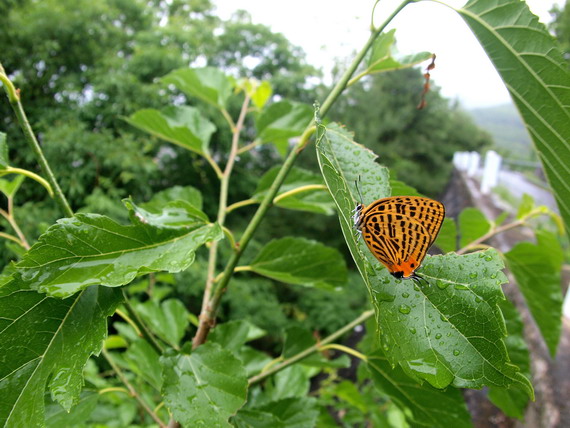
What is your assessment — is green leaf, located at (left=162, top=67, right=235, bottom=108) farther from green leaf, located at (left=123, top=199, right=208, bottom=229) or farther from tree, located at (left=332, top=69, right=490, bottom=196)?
tree, located at (left=332, top=69, right=490, bottom=196)

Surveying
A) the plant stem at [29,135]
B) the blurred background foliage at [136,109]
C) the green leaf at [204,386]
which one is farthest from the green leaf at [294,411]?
the blurred background foliage at [136,109]

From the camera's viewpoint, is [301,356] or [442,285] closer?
[442,285]

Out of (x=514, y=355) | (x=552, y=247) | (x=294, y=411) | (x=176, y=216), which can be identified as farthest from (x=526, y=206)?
(x=176, y=216)

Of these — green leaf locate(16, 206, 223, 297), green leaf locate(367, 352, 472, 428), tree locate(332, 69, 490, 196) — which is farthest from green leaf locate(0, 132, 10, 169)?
tree locate(332, 69, 490, 196)

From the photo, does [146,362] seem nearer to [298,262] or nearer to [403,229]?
[298,262]

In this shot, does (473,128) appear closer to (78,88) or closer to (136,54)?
(136,54)

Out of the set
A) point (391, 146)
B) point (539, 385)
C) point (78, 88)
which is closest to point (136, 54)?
point (78, 88)
